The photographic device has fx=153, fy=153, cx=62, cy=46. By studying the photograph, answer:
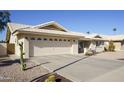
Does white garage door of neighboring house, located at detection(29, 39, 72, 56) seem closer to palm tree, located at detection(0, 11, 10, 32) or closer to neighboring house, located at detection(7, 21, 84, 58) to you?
neighboring house, located at detection(7, 21, 84, 58)

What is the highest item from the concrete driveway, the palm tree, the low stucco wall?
the palm tree

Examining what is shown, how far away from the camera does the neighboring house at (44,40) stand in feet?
56.0

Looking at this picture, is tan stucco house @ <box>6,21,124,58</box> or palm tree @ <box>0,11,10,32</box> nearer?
tan stucco house @ <box>6,21,124,58</box>

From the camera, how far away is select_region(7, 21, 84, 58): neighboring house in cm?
1708

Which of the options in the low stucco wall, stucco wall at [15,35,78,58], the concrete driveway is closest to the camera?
the concrete driveway

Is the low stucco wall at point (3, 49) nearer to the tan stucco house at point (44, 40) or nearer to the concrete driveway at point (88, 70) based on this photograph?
the tan stucco house at point (44, 40)

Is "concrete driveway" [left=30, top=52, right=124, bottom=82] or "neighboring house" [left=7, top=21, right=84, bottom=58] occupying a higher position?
"neighboring house" [left=7, top=21, right=84, bottom=58]

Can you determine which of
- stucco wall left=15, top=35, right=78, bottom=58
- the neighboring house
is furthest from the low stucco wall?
stucco wall left=15, top=35, right=78, bottom=58
